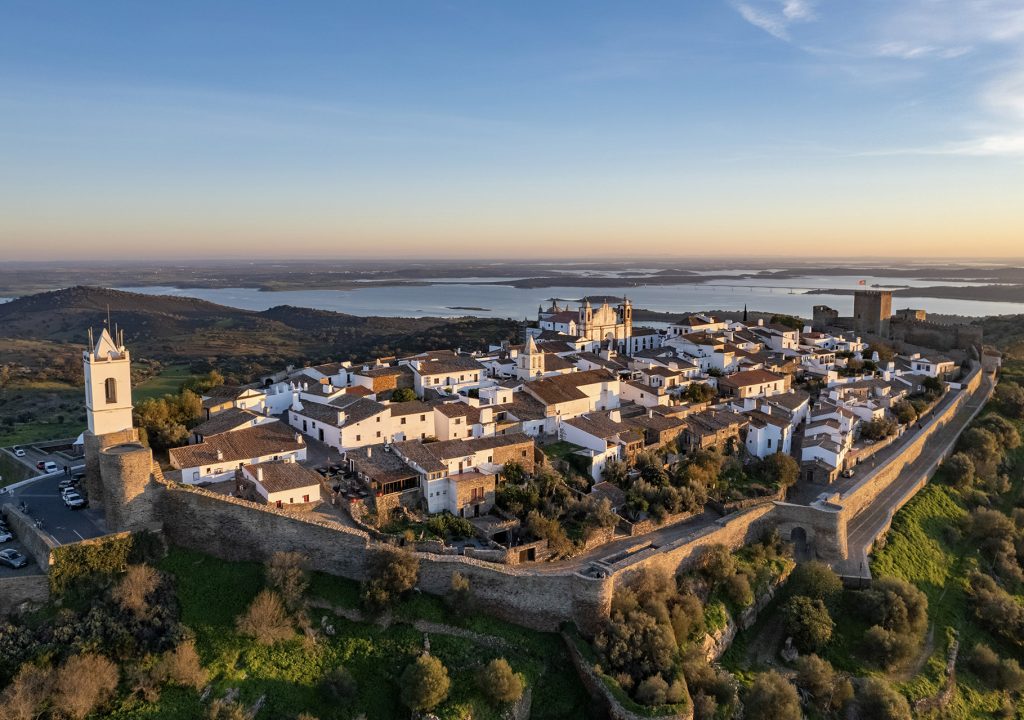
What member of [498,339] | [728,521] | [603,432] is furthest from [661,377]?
[498,339]

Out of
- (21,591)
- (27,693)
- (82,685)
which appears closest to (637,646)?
(82,685)

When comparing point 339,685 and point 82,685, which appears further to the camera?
point 339,685

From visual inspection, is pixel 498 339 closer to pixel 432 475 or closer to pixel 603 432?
pixel 603 432

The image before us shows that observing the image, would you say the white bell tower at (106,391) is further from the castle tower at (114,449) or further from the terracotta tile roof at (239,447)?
the terracotta tile roof at (239,447)

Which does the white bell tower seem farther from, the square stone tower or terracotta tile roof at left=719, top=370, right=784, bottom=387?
the square stone tower

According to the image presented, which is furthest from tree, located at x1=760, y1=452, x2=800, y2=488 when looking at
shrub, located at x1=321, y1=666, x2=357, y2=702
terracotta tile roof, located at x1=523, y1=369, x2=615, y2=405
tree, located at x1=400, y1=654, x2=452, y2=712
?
shrub, located at x1=321, y1=666, x2=357, y2=702

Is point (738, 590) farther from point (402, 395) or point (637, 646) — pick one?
point (402, 395)

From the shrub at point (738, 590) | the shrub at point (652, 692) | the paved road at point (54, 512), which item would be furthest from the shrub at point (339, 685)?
the shrub at point (738, 590)
